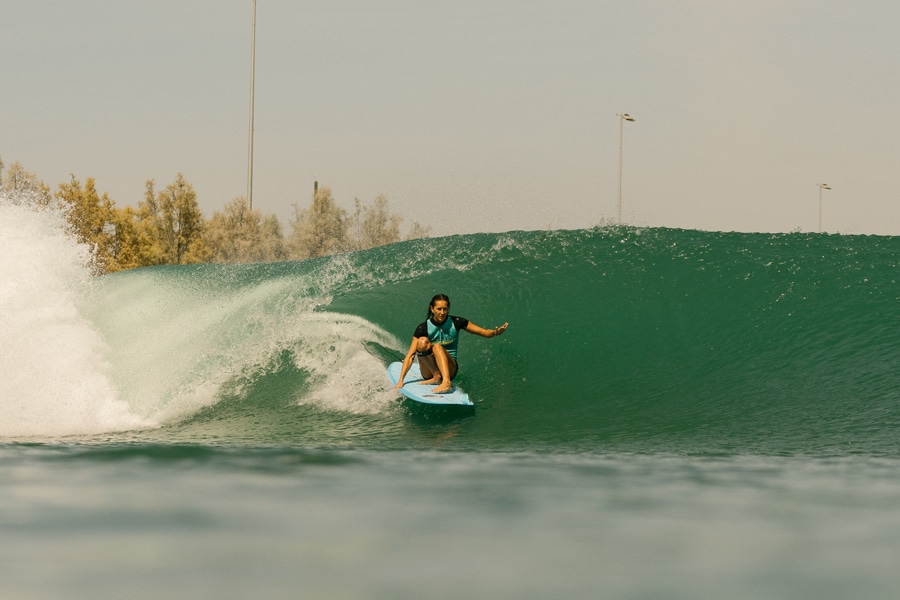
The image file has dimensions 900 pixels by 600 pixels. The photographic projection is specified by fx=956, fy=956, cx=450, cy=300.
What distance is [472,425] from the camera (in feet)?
29.8

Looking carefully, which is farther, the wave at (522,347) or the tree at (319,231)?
the tree at (319,231)

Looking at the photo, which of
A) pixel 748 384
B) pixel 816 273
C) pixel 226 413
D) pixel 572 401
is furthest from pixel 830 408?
pixel 226 413

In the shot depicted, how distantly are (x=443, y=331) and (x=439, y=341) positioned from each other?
115mm

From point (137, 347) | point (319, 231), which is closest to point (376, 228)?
point (319, 231)

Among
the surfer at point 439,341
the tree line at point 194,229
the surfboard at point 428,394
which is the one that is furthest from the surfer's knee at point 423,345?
the tree line at point 194,229

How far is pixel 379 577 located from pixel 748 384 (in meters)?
7.15

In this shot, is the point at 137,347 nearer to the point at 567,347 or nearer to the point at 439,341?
the point at 439,341

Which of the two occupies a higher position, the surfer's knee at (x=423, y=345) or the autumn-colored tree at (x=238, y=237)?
the autumn-colored tree at (x=238, y=237)

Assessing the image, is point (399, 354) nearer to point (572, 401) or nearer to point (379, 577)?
point (572, 401)

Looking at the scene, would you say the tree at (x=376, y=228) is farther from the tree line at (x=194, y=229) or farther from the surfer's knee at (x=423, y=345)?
the surfer's knee at (x=423, y=345)

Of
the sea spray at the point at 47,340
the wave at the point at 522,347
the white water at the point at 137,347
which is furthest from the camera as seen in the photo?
the white water at the point at 137,347

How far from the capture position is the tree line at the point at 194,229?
Answer: 109 feet

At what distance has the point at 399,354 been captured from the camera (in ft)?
37.1

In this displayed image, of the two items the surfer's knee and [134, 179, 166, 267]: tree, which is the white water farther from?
[134, 179, 166, 267]: tree
